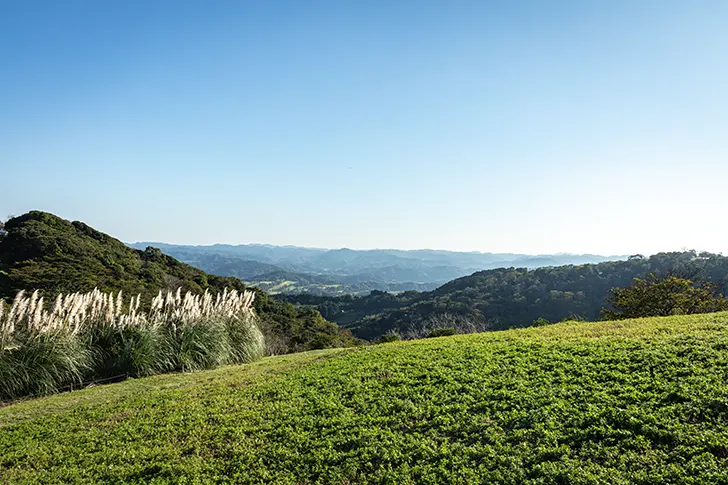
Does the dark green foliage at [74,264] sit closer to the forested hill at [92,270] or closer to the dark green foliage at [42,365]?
the forested hill at [92,270]

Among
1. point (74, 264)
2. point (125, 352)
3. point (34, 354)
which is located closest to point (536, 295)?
point (74, 264)

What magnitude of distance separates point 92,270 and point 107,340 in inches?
1157

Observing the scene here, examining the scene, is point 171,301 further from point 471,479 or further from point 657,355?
point 657,355

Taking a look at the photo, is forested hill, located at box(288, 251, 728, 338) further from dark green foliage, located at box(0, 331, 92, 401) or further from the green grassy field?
dark green foliage, located at box(0, 331, 92, 401)

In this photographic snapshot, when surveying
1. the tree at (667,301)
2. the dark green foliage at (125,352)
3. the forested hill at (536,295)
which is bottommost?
the forested hill at (536,295)

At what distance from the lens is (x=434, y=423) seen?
580 cm

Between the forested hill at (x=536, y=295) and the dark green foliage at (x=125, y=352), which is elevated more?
the dark green foliage at (x=125, y=352)

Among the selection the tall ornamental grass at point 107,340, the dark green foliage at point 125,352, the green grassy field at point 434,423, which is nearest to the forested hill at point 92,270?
the tall ornamental grass at point 107,340

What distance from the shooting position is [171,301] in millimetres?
13328

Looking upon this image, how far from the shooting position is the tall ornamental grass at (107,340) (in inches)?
372

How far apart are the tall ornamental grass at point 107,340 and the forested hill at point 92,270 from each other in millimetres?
11588

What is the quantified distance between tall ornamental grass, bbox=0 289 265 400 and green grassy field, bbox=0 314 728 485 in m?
0.97

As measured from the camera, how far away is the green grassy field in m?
4.42

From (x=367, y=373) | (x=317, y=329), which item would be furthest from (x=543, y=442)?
(x=317, y=329)
